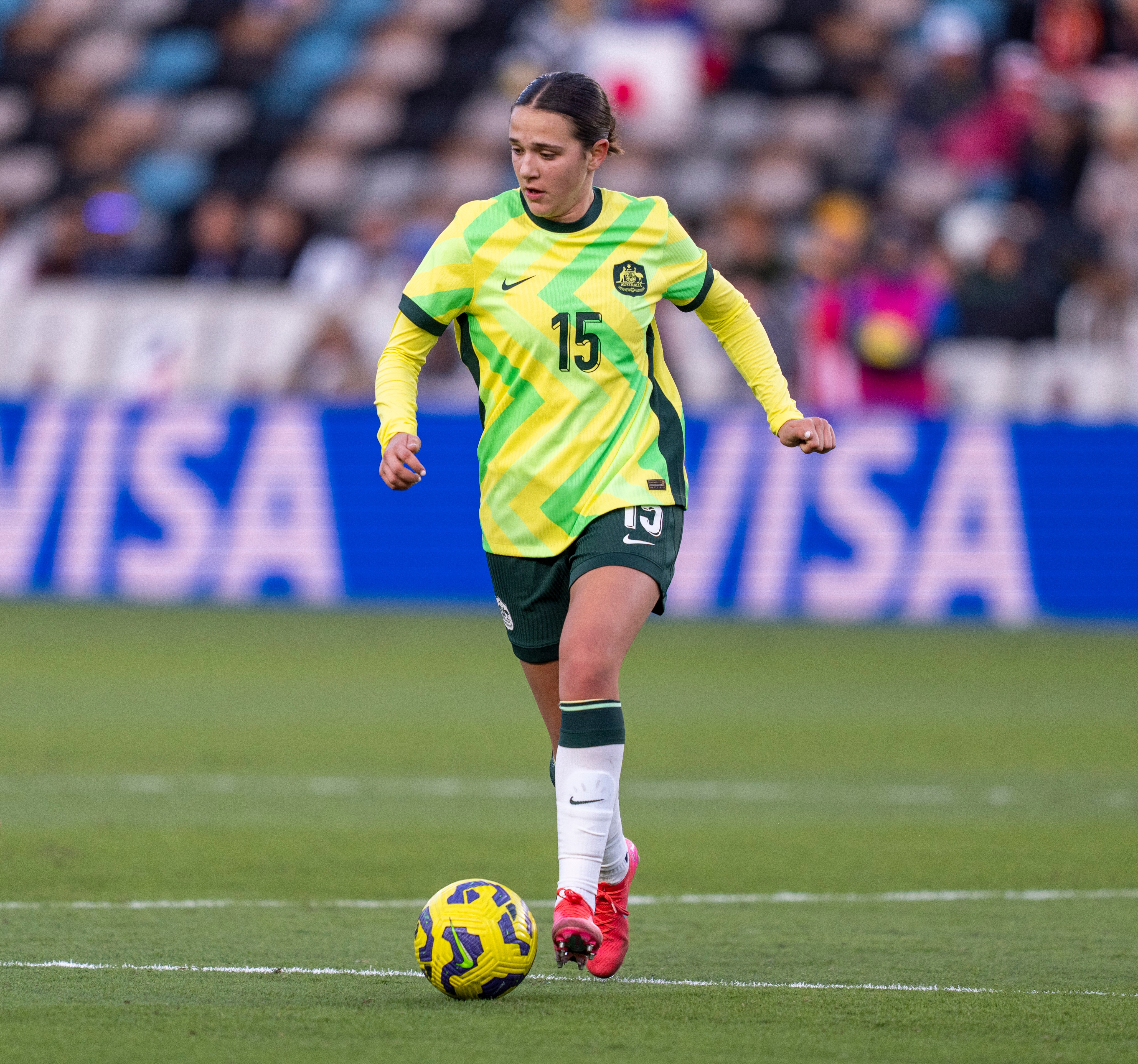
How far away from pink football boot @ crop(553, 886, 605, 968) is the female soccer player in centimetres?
20

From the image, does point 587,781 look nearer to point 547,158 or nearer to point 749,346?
point 749,346

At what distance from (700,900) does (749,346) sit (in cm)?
198

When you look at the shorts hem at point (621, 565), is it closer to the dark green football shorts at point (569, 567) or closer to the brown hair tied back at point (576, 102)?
the dark green football shorts at point (569, 567)

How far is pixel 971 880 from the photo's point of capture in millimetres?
7465

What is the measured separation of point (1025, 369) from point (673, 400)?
12.5 meters

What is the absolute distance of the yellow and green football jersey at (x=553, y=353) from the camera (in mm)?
5711

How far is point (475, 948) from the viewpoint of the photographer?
17.2 ft

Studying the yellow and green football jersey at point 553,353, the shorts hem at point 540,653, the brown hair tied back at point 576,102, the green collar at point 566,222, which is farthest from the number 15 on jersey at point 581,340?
the shorts hem at point 540,653

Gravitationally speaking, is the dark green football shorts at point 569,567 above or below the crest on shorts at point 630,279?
below

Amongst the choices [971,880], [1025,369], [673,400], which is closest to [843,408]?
[1025,369]

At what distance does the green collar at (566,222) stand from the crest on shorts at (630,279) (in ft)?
0.47

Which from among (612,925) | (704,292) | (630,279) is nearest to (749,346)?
(704,292)

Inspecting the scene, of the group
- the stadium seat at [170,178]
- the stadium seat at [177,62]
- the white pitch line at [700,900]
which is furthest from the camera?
the stadium seat at [177,62]

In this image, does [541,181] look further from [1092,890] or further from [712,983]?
[1092,890]
